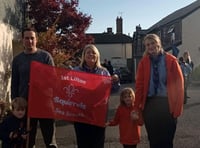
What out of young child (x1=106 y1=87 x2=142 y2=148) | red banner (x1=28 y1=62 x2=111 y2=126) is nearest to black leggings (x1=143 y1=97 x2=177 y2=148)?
red banner (x1=28 y1=62 x2=111 y2=126)

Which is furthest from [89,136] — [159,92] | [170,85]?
[170,85]

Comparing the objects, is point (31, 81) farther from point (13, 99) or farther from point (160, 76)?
point (160, 76)

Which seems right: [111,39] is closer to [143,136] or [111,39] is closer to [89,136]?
[143,136]

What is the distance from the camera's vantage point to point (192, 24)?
4547 centimetres

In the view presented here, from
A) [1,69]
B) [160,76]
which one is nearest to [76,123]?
[160,76]

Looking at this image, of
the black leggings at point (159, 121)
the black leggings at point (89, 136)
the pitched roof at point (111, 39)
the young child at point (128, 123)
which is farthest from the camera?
the pitched roof at point (111, 39)

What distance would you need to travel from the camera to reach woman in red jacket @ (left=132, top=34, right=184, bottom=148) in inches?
271

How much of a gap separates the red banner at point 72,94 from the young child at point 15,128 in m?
0.31

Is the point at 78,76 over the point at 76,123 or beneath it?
over

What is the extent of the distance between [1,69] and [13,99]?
24.9ft

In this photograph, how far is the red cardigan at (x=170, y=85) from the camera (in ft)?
22.4

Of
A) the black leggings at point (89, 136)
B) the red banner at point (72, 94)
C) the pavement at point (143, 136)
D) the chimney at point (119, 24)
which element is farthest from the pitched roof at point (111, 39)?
the black leggings at point (89, 136)

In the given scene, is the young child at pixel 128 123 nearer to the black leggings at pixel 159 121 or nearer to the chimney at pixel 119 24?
the black leggings at pixel 159 121

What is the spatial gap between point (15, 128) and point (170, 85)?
2228mm
